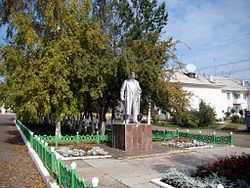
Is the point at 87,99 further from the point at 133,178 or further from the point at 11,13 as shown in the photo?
the point at 133,178

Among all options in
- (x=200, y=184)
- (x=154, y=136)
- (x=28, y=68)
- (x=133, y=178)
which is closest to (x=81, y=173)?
(x=133, y=178)

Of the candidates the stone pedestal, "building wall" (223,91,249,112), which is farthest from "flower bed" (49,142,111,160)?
"building wall" (223,91,249,112)

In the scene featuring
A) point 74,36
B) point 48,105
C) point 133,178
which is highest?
point 74,36

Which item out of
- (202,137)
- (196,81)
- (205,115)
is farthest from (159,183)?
(196,81)

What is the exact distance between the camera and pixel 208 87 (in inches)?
2146

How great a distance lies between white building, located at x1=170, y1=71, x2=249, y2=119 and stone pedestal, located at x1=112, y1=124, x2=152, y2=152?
3193 centimetres

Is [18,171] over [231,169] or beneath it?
beneath

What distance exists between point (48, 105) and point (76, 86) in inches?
83.3

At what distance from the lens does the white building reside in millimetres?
51969

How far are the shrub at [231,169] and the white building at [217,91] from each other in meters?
38.0

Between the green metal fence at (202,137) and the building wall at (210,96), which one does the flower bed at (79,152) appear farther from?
the building wall at (210,96)

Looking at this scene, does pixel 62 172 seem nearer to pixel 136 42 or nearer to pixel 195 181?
pixel 195 181

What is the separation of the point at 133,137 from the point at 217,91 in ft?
147

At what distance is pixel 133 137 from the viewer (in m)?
14.6
